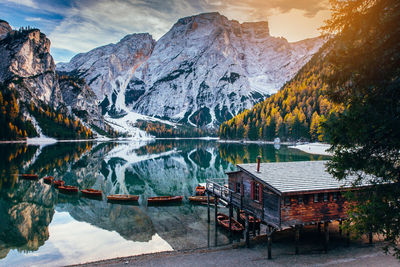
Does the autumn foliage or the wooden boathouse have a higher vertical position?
the autumn foliage

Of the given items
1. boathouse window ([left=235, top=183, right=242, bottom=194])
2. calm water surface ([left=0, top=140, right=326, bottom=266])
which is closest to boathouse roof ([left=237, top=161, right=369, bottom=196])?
boathouse window ([left=235, top=183, right=242, bottom=194])

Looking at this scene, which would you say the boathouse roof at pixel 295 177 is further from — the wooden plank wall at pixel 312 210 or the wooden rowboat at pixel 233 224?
the wooden rowboat at pixel 233 224

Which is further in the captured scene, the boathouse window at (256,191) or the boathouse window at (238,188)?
the boathouse window at (238,188)

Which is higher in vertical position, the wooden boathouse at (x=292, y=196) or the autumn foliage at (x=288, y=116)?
the autumn foliage at (x=288, y=116)

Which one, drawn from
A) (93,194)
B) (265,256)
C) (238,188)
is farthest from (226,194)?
(93,194)

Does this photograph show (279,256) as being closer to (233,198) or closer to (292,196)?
(292,196)

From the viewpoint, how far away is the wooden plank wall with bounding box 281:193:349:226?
19.4 metres

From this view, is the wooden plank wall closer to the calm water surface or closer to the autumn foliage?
the calm water surface

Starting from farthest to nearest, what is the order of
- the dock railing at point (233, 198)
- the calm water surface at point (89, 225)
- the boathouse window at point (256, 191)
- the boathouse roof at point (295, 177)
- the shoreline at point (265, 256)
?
the calm water surface at point (89, 225)
the dock railing at point (233, 198)
the boathouse window at point (256, 191)
the boathouse roof at point (295, 177)
the shoreline at point (265, 256)

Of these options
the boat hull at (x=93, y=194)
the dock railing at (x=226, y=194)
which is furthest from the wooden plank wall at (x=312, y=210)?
the boat hull at (x=93, y=194)

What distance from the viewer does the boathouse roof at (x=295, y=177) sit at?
19641 millimetres

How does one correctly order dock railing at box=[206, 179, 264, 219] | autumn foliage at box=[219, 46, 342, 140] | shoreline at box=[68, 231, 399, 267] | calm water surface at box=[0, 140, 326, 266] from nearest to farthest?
1. shoreline at box=[68, 231, 399, 267]
2. dock railing at box=[206, 179, 264, 219]
3. calm water surface at box=[0, 140, 326, 266]
4. autumn foliage at box=[219, 46, 342, 140]

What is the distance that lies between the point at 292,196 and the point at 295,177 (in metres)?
2.27

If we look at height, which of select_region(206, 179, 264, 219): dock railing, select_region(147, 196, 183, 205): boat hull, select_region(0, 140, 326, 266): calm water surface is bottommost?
select_region(0, 140, 326, 266): calm water surface
